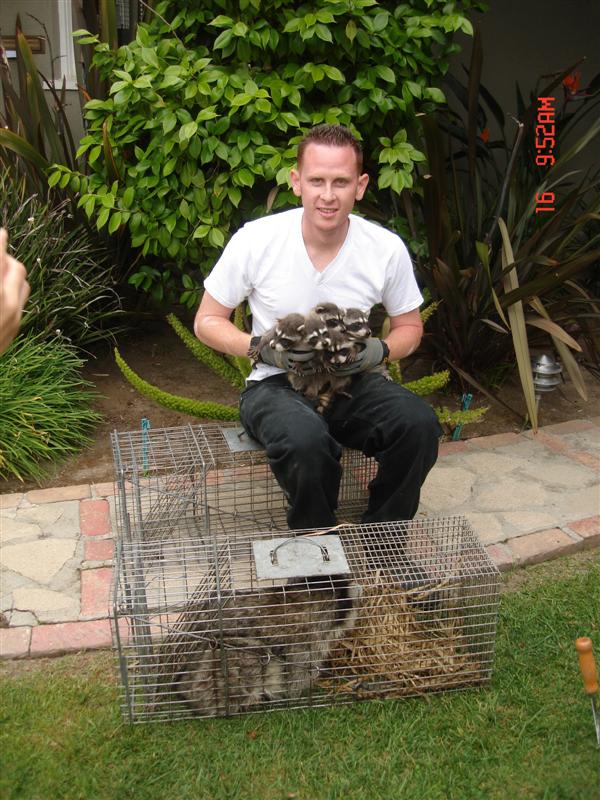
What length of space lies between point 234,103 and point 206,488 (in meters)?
1.92

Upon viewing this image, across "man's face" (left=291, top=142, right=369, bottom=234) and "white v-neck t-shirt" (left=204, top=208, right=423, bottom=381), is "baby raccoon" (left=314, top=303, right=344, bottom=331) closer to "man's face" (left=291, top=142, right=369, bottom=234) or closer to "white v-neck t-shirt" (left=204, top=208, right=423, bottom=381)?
"white v-neck t-shirt" (left=204, top=208, right=423, bottom=381)

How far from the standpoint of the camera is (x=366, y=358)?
3.18 m

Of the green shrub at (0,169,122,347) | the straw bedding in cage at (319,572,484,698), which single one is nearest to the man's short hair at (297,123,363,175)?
the straw bedding in cage at (319,572,484,698)

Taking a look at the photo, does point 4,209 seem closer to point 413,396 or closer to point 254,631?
point 413,396

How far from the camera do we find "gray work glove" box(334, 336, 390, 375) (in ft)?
10.3

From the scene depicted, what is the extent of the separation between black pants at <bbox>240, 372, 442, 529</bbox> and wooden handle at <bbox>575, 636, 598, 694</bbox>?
40.6 inches

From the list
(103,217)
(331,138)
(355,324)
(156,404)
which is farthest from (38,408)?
(331,138)

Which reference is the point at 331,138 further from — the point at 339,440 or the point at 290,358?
the point at 339,440

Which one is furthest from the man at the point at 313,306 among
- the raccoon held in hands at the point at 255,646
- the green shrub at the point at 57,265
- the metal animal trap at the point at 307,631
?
the green shrub at the point at 57,265

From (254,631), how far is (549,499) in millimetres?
1863

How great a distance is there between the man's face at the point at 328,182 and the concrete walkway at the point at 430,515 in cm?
142

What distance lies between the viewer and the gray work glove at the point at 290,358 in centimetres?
303

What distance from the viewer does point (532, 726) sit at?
2.59m

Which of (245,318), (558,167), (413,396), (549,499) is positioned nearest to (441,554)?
(413,396)
